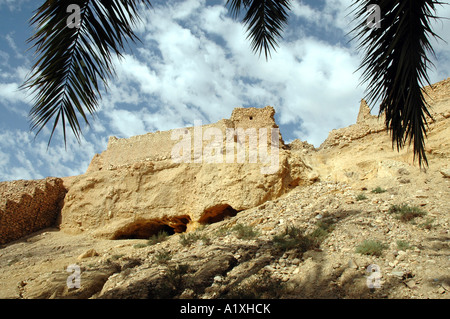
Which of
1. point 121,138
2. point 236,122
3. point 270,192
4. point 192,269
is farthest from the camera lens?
point 121,138

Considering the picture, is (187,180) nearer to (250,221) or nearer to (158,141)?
(158,141)

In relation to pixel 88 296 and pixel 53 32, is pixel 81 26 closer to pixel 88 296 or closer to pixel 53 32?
pixel 53 32

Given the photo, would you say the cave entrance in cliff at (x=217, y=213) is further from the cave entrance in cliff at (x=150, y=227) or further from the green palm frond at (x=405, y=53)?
the green palm frond at (x=405, y=53)

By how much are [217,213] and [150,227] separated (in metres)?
3.08

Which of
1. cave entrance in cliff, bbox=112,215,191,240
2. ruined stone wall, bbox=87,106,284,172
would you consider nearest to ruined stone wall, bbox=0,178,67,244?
ruined stone wall, bbox=87,106,284,172

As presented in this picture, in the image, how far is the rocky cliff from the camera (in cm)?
492

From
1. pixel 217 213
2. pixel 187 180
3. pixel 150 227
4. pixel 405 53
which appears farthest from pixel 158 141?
pixel 405 53

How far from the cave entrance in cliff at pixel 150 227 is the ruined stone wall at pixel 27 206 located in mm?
4471

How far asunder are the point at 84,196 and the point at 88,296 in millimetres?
7698

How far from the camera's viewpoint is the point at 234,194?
1005 cm

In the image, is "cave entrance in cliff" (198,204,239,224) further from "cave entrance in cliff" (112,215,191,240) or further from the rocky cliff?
"cave entrance in cliff" (112,215,191,240)

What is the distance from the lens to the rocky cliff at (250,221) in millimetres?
4922

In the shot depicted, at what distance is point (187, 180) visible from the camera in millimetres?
11414

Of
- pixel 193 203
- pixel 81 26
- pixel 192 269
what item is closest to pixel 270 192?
pixel 193 203
